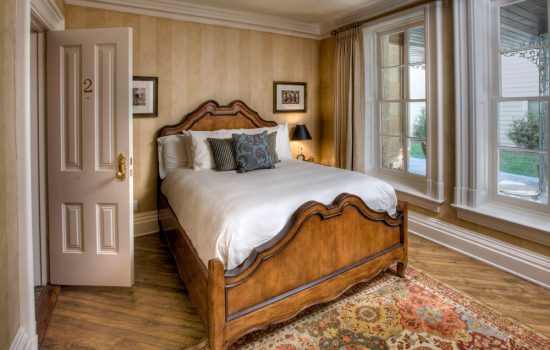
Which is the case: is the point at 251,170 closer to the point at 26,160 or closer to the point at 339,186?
the point at 339,186

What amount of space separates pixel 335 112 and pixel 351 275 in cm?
257

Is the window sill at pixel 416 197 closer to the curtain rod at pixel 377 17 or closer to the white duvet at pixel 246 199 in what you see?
the white duvet at pixel 246 199

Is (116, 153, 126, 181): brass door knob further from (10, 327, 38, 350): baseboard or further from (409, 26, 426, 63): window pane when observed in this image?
(409, 26, 426, 63): window pane

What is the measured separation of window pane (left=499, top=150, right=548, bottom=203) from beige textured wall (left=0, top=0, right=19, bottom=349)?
3466 millimetres

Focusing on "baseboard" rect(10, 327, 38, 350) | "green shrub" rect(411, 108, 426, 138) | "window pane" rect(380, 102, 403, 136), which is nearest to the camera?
"baseboard" rect(10, 327, 38, 350)

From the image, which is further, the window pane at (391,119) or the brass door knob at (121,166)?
the window pane at (391,119)

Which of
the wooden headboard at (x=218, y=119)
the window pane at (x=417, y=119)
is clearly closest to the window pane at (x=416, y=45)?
the window pane at (x=417, y=119)

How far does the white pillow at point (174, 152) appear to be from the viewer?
133 inches

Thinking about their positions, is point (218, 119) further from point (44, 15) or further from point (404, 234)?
point (404, 234)

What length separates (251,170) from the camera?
3.02 meters

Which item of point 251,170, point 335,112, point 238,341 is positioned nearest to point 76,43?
point 251,170

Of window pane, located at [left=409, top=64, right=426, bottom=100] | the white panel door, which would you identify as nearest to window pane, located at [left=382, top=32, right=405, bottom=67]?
window pane, located at [left=409, top=64, right=426, bottom=100]

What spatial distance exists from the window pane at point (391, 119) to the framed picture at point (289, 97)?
1.10 metres

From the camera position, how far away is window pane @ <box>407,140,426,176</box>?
3.54 metres
